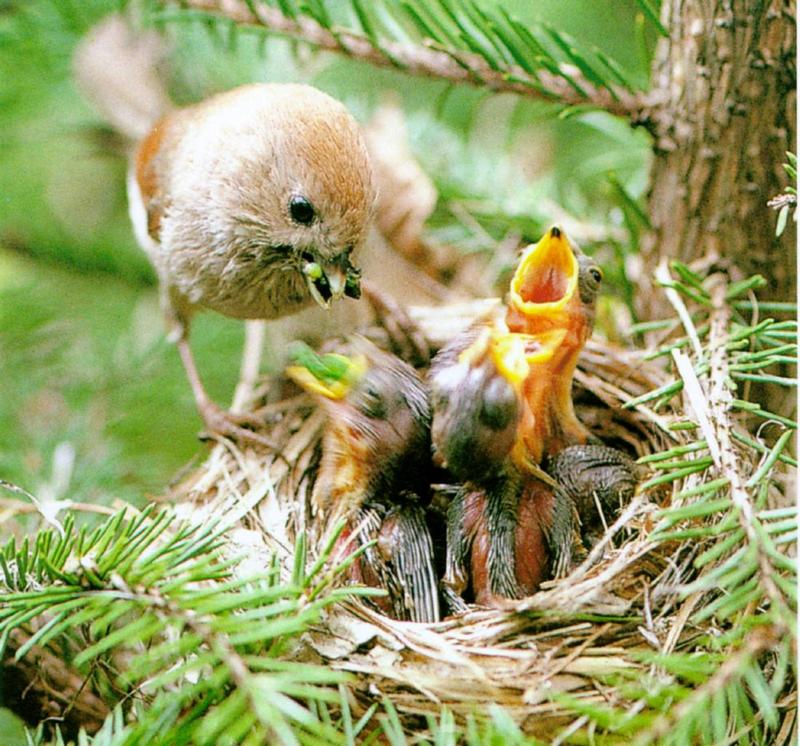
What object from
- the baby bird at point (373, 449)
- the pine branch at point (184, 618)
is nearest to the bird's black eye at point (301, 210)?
the baby bird at point (373, 449)

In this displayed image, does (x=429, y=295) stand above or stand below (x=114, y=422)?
above

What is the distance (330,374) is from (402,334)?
1.31ft

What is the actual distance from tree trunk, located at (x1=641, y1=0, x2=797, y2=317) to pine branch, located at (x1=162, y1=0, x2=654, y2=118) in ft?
0.26

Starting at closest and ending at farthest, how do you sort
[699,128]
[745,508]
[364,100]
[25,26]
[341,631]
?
[745,508] → [341,631] → [699,128] → [25,26] → [364,100]

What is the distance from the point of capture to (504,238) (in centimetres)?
203

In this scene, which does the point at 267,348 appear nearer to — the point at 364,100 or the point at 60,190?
the point at 364,100

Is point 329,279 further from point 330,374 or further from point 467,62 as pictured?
point 467,62

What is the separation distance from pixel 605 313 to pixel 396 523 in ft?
2.48

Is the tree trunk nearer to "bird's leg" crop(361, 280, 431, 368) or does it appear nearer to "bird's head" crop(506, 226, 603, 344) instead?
"bird's head" crop(506, 226, 603, 344)

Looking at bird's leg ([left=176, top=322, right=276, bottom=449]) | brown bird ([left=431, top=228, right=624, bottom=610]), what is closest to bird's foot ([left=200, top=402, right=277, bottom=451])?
bird's leg ([left=176, top=322, right=276, bottom=449])

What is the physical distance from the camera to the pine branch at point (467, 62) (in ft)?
4.71

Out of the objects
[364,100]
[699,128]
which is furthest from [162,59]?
[699,128]

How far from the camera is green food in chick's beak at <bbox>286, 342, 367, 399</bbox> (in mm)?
1558

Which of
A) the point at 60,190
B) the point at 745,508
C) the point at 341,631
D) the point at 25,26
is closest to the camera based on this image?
the point at 745,508
